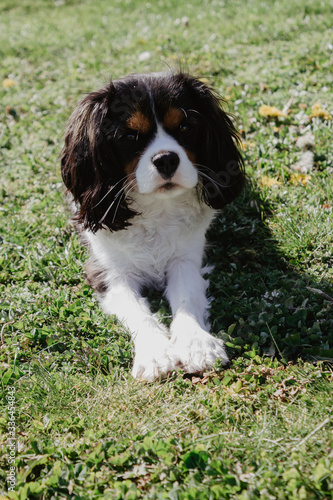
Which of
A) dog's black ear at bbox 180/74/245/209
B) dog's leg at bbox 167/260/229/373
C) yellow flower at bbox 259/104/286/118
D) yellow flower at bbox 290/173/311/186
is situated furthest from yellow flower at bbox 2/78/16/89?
dog's leg at bbox 167/260/229/373

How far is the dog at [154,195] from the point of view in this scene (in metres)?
2.96

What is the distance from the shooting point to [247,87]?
214 inches

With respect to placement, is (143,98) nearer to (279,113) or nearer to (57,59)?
(279,113)

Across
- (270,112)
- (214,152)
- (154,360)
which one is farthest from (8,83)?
(154,360)

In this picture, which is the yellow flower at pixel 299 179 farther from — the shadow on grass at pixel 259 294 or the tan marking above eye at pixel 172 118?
the tan marking above eye at pixel 172 118

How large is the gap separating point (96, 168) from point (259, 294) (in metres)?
1.27

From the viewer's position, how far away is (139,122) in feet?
10.0

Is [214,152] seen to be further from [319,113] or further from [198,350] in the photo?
[319,113]

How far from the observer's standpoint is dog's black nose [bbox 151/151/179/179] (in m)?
2.95

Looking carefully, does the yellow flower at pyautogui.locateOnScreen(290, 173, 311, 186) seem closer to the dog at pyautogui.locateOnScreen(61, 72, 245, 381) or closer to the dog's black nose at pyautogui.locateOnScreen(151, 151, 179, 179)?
the dog at pyautogui.locateOnScreen(61, 72, 245, 381)

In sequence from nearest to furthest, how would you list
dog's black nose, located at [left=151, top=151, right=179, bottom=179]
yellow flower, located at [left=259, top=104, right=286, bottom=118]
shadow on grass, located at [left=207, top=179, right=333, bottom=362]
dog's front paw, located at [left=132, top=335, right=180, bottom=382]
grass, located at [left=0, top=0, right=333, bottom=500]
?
grass, located at [left=0, top=0, right=333, bottom=500]
dog's front paw, located at [left=132, top=335, right=180, bottom=382]
shadow on grass, located at [left=207, top=179, right=333, bottom=362]
dog's black nose, located at [left=151, top=151, right=179, bottom=179]
yellow flower, located at [left=259, top=104, right=286, bottom=118]

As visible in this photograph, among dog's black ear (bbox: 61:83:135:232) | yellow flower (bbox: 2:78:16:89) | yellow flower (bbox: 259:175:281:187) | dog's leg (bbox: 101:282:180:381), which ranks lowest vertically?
dog's leg (bbox: 101:282:180:381)

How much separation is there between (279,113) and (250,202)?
1.18 m

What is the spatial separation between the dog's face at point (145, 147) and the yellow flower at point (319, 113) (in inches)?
59.2
